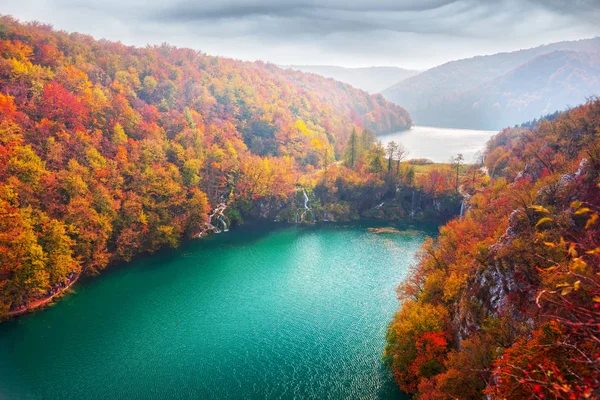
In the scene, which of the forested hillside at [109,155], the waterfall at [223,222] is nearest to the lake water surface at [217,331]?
the forested hillside at [109,155]

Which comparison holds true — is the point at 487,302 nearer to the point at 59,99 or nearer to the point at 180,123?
the point at 59,99

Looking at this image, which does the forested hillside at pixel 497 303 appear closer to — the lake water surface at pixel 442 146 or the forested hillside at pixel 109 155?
the forested hillside at pixel 109 155

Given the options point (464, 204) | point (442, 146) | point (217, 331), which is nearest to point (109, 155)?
point (217, 331)

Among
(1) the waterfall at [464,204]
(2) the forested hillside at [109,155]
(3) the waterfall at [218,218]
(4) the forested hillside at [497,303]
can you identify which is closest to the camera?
(4) the forested hillside at [497,303]

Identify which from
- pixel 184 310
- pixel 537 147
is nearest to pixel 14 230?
pixel 184 310

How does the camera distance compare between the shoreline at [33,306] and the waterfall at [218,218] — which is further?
the waterfall at [218,218]

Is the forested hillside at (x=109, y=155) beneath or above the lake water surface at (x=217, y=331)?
above

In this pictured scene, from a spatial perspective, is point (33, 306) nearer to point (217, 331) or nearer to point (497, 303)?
point (217, 331)
